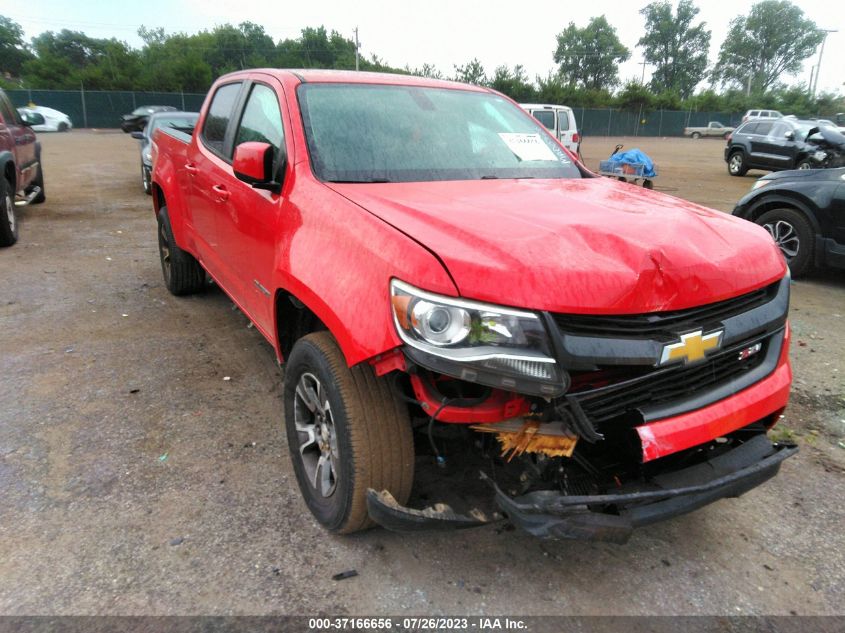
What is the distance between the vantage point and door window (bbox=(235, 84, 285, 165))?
310cm

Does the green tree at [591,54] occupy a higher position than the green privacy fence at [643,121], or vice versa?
the green tree at [591,54]

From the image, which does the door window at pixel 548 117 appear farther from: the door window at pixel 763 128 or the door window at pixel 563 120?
the door window at pixel 763 128

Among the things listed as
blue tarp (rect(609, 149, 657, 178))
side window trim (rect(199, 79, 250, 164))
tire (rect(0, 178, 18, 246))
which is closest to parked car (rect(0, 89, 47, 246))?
tire (rect(0, 178, 18, 246))

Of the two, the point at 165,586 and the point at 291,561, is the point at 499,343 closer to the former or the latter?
the point at 291,561

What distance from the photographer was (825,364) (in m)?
4.41

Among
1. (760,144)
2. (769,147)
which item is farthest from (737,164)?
(769,147)

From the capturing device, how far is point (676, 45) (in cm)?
8638

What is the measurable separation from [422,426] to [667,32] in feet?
323

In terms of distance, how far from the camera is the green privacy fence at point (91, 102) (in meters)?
38.7

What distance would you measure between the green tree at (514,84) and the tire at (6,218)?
49359mm

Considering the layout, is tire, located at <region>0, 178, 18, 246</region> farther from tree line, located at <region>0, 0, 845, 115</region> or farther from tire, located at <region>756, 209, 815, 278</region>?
tree line, located at <region>0, 0, 845, 115</region>

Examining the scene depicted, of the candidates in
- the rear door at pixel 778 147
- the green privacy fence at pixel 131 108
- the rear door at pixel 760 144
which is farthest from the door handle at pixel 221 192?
the green privacy fence at pixel 131 108

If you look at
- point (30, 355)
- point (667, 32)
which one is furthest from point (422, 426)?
point (667, 32)

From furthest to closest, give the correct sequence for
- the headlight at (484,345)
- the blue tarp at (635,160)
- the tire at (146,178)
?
the tire at (146,178), the blue tarp at (635,160), the headlight at (484,345)
